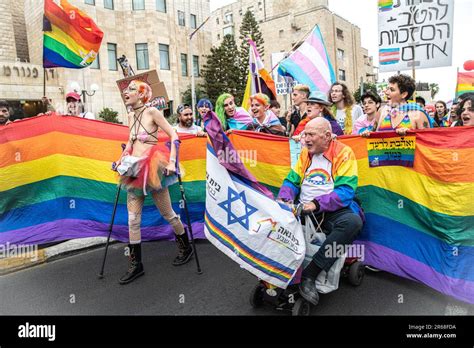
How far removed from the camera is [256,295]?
10.5 feet

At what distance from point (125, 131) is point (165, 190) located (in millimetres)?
1122

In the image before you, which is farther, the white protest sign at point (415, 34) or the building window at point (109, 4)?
the building window at point (109, 4)

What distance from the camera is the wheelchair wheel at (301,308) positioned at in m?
2.92

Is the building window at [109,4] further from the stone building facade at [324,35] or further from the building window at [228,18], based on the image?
the building window at [228,18]

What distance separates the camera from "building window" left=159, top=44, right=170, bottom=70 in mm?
31266

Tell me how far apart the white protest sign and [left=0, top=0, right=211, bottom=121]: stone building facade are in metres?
20.7

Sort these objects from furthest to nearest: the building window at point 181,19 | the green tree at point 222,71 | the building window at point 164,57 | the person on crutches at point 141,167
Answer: the green tree at point 222,71
the building window at point 181,19
the building window at point 164,57
the person on crutches at point 141,167

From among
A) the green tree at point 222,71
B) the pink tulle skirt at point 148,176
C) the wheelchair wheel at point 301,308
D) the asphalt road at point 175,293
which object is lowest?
the asphalt road at point 175,293

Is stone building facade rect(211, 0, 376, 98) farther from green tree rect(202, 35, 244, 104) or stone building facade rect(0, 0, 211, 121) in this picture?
stone building facade rect(0, 0, 211, 121)

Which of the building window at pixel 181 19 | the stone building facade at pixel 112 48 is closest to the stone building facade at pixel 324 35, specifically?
the building window at pixel 181 19

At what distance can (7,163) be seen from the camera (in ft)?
14.4

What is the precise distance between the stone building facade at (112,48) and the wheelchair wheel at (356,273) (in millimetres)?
23128

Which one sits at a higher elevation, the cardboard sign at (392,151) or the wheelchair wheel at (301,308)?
the cardboard sign at (392,151)
